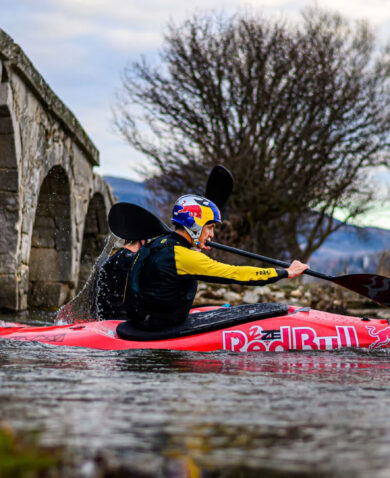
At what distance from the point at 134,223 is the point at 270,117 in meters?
11.7

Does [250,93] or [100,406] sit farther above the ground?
[250,93]

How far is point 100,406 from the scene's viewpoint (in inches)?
98.6

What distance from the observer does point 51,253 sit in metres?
10.9

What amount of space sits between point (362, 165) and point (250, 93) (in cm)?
369

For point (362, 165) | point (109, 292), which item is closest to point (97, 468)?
point (109, 292)

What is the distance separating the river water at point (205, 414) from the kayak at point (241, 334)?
2.45 ft

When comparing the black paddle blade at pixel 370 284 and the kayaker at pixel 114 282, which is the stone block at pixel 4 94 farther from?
the black paddle blade at pixel 370 284

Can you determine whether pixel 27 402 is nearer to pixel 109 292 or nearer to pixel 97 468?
pixel 97 468

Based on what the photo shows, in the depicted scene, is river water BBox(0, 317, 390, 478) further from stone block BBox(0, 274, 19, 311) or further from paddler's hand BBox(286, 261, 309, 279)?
stone block BBox(0, 274, 19, 311)

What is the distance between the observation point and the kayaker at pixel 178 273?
4812 mm

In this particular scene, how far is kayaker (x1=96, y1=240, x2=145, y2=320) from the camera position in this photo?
607cm

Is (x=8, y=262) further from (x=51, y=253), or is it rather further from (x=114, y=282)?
(x=51, y=253)

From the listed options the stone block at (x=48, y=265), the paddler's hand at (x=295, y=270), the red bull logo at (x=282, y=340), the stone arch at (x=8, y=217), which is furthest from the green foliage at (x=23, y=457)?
the stone block at (x=48, y=265)

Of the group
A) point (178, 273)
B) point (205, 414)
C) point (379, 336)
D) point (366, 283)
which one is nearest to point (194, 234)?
point (178, 273)
